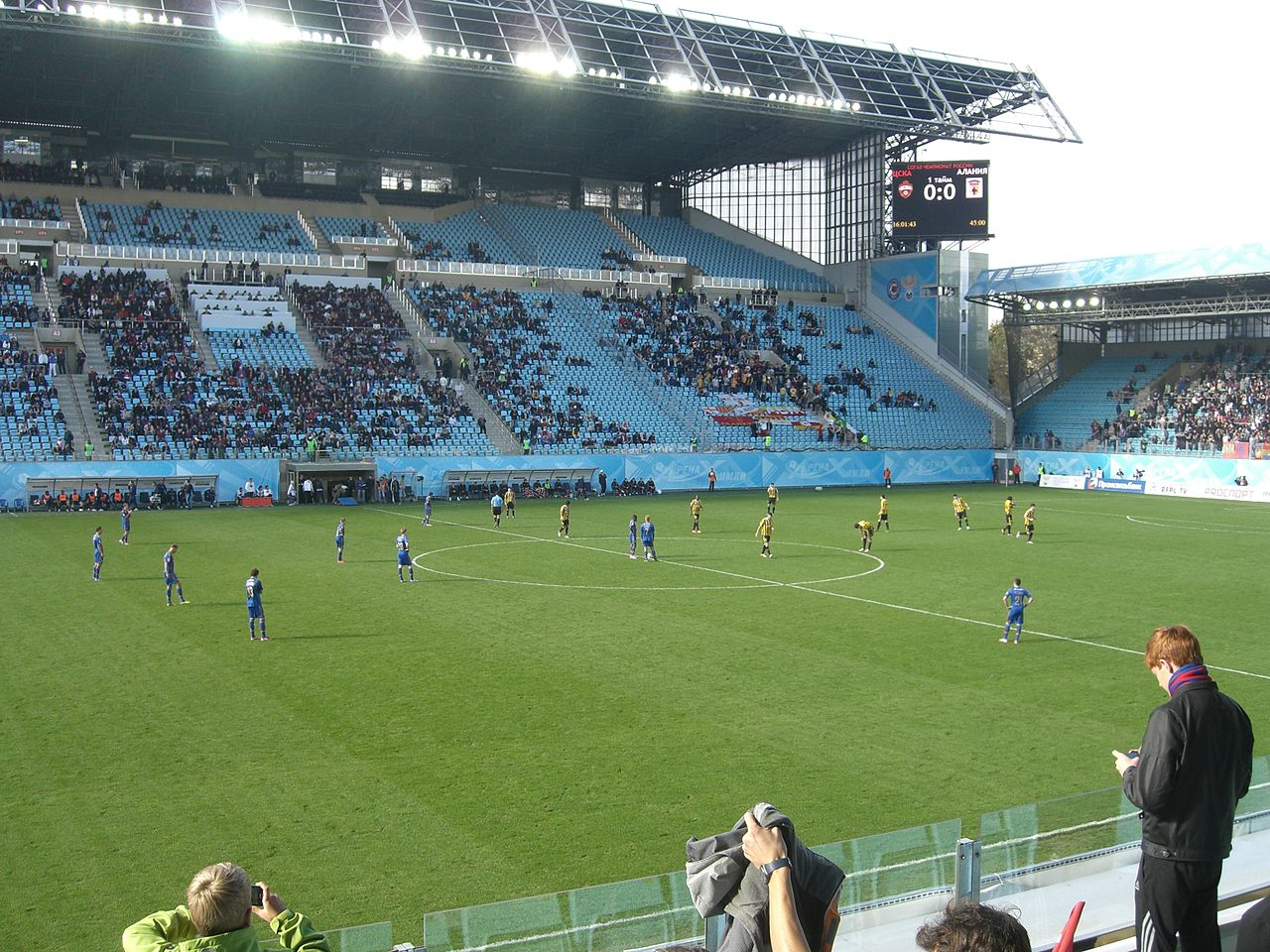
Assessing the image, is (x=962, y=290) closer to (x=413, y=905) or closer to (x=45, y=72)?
(x=45, y=72)

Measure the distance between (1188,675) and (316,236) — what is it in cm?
7244

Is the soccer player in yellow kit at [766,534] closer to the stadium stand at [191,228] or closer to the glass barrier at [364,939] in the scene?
the glass barrier at [364,939]

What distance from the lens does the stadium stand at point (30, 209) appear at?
65562 mm

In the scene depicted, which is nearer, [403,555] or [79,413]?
[403,555]

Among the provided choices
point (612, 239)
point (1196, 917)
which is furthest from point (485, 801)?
point (612, 239)

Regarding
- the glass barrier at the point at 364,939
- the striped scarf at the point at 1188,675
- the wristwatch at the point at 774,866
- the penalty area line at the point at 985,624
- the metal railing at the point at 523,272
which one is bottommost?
the penalty area line at the point at 985,624

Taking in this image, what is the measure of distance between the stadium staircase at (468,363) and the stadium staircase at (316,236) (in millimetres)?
5561

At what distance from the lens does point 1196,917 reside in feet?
18.5

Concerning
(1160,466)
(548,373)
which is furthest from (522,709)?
(1160,466)

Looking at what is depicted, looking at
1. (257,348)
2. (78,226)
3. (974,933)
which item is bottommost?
(974,933)

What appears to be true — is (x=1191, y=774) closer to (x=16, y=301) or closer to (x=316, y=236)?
(x=16, y=301)

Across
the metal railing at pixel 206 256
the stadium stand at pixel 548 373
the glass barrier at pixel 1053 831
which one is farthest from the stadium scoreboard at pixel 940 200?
the glass barrier at pixel 1053 831

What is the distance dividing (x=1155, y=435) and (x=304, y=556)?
47635mm

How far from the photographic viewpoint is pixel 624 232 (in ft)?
272
